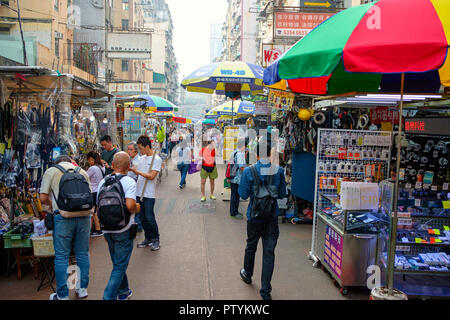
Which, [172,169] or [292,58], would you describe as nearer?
[292,58]

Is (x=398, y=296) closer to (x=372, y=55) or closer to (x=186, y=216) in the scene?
(x=372, y=55)

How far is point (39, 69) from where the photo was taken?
15.0 feet

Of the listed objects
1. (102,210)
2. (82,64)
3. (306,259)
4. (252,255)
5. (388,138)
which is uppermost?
(82,64)

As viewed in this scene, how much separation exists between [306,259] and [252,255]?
1626mm

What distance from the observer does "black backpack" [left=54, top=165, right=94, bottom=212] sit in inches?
155

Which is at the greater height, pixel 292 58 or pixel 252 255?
pixel 292 58

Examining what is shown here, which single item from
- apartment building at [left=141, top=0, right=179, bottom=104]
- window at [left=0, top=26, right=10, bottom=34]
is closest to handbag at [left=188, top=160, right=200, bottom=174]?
window at [left=0, top=26, right=10, bottom=34]

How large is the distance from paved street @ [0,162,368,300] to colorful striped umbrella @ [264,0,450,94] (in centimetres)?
295

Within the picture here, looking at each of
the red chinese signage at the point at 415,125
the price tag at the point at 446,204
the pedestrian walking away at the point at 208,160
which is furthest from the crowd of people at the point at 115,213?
the pedestrian walking away at the point at 208,160

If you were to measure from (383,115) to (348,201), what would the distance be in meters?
2.53

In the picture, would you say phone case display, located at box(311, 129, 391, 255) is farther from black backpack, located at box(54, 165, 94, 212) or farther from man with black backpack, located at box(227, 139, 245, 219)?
black backpack, located at box(54, 165, 94, 212)
